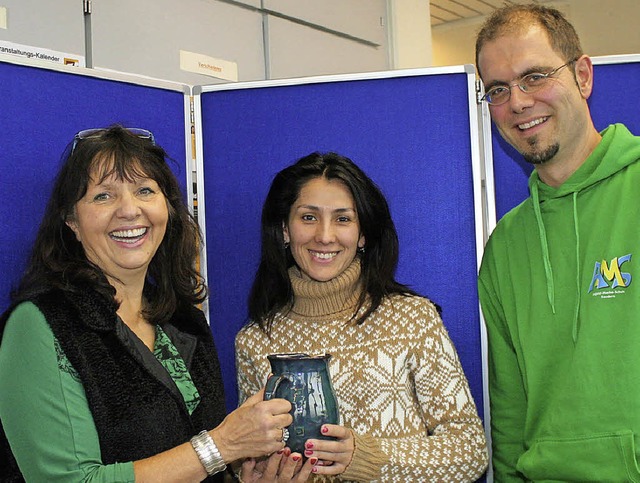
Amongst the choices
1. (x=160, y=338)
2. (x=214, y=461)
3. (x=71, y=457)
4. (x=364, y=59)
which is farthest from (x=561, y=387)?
(x=364, y=59)

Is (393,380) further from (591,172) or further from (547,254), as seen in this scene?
(591,172)

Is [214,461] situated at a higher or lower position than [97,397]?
lower

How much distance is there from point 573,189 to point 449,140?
48 cm

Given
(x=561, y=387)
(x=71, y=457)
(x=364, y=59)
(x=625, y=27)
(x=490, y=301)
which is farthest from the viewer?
(x=625, y=27)

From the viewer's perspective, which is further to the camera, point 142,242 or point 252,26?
point 252,26

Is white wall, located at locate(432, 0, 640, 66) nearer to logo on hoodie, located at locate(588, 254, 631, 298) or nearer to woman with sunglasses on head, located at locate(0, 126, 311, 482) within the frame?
logo on hoodie, located at locate(588, 254, 631, 298)

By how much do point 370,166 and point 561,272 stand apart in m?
0.64

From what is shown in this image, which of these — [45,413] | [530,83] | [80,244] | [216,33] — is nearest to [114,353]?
[45,413]

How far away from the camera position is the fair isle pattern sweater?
67.0 inches

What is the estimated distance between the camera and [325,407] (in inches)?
56.1

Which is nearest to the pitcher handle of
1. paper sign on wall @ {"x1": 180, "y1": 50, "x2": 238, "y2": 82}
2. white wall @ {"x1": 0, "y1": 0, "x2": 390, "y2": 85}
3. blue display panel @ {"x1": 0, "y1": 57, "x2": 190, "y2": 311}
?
blue display panel @ {"x1": 0, "y1": 57, "x2": 190, "y2": 311}

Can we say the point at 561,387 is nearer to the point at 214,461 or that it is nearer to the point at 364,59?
the point at 214,461

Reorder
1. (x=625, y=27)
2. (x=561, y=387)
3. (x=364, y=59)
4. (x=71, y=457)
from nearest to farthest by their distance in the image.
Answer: (x=71, y=457)
(x=561, y=387)
(x=364, y=59)
(x=625, y=27)

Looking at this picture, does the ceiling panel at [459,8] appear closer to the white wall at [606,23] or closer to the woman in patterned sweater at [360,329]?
the white wall at [606,23]
